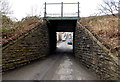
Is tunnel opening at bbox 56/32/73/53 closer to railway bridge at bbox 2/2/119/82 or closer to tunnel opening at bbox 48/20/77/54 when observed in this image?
tunnel opening at bbox 48/20/77/54

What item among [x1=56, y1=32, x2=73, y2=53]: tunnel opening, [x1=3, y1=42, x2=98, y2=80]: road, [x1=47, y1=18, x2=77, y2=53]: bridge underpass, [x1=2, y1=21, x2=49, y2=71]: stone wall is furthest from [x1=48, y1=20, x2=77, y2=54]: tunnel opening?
[x1=3, y1=42, x2=98, y2=80]: road

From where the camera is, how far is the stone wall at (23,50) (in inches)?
235

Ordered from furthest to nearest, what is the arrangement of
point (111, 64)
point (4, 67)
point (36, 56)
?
point (36, 56) < point (4, 67) < point (111, 64)

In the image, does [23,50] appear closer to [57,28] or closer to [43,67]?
[43,67]

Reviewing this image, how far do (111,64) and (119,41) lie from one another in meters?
1.52

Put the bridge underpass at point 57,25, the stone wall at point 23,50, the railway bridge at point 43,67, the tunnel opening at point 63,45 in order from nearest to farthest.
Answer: the railway bridge at point 43,67
the stone wall at point 23,50
the bridge underpass at point 57,25
the tunnel opening at point 63,45

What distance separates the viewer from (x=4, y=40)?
627 centimetres

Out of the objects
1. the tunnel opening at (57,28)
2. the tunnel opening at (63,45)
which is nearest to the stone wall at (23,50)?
the tunnel opening at (57,28)

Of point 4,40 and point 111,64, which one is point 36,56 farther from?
point 111,64

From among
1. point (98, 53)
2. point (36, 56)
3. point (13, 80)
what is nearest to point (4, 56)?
point (13, 80)

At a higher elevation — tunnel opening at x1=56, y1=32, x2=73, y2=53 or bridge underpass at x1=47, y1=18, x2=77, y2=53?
bridge underpass at x1=47, y1=18, x2=77, y2=53

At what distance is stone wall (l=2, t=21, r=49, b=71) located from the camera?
5.97 meters

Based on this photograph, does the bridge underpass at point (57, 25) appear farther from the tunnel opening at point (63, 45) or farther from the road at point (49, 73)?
the road at point (49, 73)

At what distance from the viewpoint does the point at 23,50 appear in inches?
281
